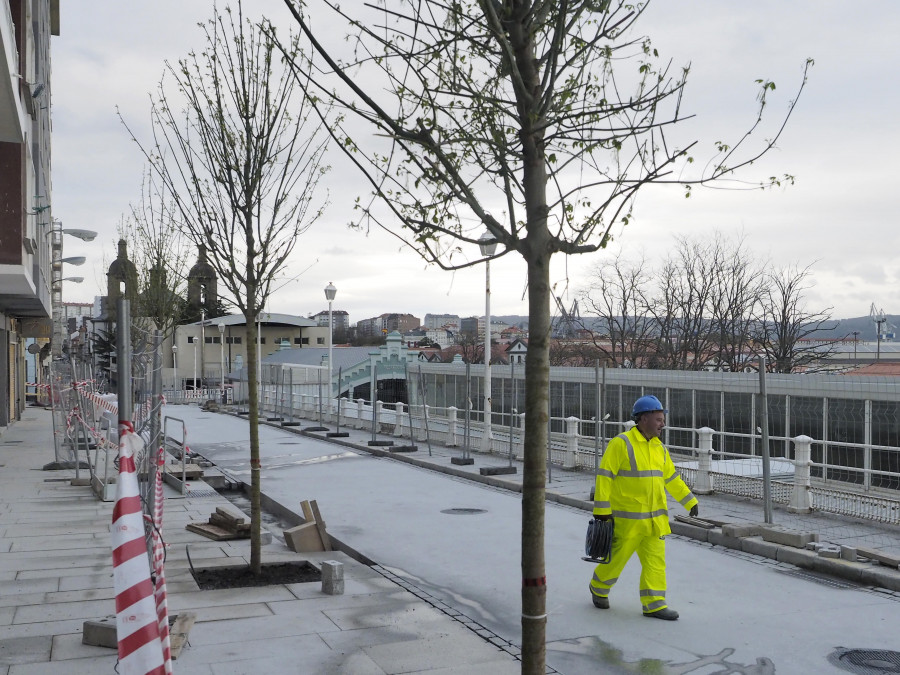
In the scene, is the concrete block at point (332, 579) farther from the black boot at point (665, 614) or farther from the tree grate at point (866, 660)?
the tree grate at point (866, 660)

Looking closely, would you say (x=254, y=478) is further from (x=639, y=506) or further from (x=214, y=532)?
(x=639, y=506)

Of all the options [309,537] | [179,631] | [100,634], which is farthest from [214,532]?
[100,634]

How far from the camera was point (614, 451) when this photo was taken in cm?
761

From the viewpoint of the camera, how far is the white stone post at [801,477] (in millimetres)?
12430

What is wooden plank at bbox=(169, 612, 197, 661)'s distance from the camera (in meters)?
6.18

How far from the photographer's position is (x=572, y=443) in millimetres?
18250

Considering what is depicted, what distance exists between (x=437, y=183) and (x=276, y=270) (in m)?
5.05

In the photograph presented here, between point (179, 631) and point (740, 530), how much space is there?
6916 millimetres

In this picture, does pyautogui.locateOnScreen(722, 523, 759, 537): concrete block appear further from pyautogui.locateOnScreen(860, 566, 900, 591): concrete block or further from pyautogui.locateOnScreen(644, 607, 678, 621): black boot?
pyautogui.locateOnScreen(644, 607, 678, 621): black boot

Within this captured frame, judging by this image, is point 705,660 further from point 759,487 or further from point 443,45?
point 759,487

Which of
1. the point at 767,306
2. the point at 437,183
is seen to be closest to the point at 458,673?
the point at 437,183

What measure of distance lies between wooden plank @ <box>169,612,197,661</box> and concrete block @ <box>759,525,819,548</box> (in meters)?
6.67

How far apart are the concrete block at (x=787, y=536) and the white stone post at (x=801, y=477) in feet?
7.34

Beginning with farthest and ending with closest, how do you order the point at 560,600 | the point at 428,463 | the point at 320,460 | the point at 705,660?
the point at 320,460
the point at 428,463
the point at 560,600
the point at 705,660
